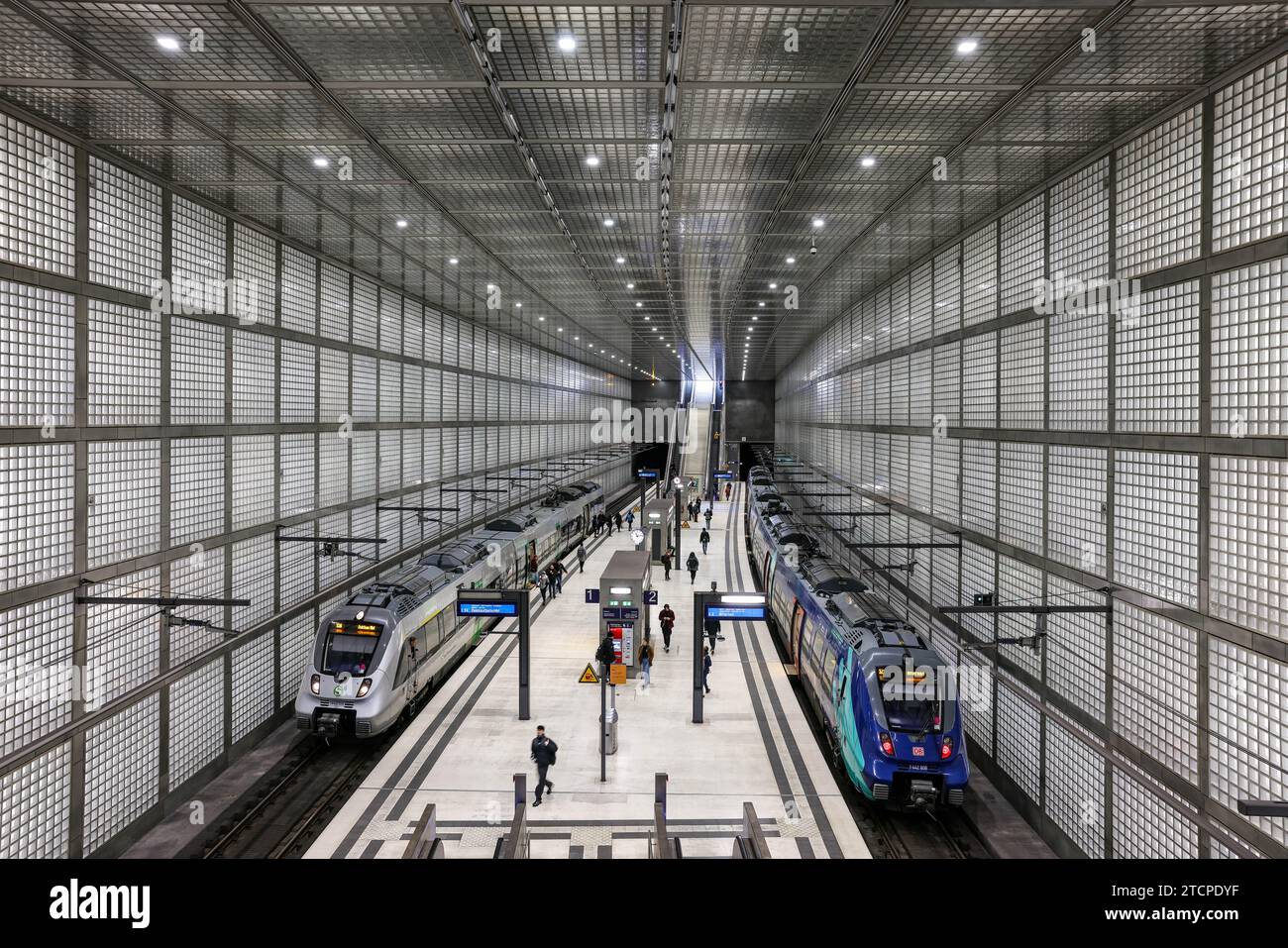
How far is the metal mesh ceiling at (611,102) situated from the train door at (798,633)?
323 inches

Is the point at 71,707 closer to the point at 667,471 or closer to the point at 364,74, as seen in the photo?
the point at 364,74

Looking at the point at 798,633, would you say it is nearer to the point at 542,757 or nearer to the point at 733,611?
the point at 733,611

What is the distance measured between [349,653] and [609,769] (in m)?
5.05

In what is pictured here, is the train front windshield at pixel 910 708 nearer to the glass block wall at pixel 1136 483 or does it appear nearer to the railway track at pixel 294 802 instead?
the glass block wall at pixel 1136 483

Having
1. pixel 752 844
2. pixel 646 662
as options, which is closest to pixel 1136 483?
pixel 752 844

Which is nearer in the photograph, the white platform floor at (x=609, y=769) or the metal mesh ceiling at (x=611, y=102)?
the metal mesh ceiling at (x=611, y=102)

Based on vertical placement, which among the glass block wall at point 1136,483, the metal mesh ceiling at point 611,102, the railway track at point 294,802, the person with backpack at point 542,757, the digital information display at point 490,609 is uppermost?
the metal mesh ceiling at point 611,102

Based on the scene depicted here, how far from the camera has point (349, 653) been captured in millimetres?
12602

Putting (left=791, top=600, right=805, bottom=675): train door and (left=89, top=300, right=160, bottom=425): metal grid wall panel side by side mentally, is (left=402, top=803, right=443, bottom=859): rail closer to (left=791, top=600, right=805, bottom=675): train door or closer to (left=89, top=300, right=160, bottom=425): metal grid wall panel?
(left=89, top=300, right=160, bottom=425): metal grid wall panel

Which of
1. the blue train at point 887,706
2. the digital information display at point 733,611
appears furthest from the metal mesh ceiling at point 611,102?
the digital information display at point 733,611

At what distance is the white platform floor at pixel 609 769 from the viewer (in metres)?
9.83

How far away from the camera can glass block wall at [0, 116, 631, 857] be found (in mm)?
8375

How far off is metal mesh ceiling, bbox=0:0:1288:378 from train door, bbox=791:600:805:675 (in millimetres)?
8195

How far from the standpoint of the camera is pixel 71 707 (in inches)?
357
